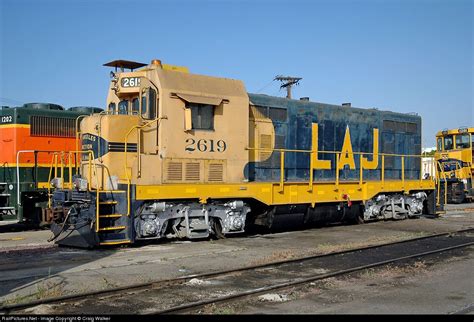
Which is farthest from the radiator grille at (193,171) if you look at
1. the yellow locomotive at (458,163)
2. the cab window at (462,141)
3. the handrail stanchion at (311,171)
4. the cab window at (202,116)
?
the cab window at (462,141)

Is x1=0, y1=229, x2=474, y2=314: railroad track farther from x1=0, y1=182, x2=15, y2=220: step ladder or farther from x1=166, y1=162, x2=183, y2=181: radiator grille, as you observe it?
x1=0, y1=182, x2=15, y2=220: step ladder

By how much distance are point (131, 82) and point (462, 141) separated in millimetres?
23688

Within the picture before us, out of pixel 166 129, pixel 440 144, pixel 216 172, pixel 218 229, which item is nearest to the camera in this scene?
pixel 166 129

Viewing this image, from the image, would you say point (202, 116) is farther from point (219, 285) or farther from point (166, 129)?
point (219, 285)

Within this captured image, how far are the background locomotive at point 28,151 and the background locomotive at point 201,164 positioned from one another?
3209 millimetres

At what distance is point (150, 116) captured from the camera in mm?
11398

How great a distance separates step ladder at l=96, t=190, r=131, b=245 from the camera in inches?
412

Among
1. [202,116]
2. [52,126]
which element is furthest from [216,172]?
[52,126]

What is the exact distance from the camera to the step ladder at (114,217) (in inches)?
412

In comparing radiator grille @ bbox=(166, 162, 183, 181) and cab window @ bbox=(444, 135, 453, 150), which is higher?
cab window @ bbox=(444, 135, 453, 150)

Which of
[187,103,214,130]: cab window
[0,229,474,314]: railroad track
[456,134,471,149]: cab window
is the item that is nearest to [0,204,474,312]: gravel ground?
[0,229,474,314]: railroad track

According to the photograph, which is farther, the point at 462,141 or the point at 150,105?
the point at 462,141

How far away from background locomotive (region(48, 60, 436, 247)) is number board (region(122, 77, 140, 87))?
0.02 meters

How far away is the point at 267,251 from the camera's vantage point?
1077cm
